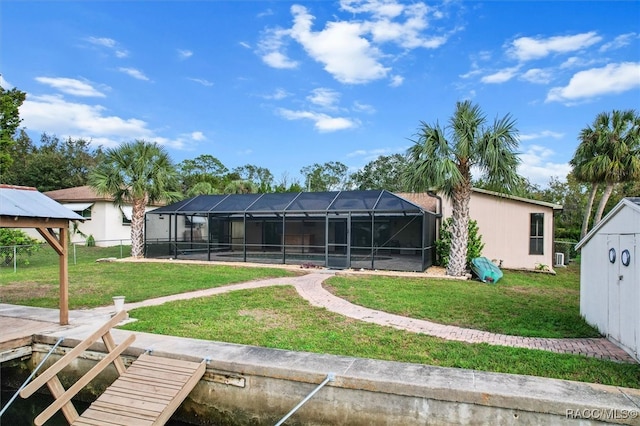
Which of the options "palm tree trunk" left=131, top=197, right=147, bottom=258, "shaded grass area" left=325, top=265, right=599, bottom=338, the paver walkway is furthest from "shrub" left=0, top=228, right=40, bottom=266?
"shaded grass area" left=325, top=265, right=599, bottom=338

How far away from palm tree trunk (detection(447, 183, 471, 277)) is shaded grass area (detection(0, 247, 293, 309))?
5.62 m

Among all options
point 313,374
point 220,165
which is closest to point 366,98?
point 313,374

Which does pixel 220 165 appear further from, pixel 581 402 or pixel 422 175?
pixel 581 402

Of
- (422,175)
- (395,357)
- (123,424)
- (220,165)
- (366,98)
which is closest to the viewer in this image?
(123,424)

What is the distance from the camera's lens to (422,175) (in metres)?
11.3

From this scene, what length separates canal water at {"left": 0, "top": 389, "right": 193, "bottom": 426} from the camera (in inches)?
172

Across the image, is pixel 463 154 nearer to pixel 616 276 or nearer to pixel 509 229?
pixel 509 229

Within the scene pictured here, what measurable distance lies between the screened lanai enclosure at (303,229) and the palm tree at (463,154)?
1.64 metres

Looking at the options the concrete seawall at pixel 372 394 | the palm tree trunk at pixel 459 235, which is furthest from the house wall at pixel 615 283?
the palm tree trunk at pixel 459 235

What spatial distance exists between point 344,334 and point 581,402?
3.11 meters

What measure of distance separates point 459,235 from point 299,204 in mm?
6662

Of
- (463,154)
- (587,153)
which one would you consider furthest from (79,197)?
(587,153)

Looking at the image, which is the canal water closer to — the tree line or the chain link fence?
the tree line

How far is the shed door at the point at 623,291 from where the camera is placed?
4.48m
